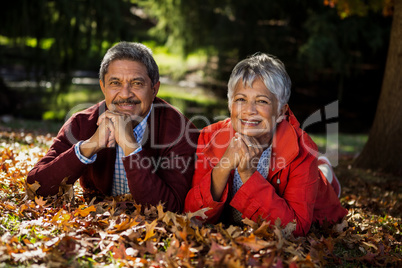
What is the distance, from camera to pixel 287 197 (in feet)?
9.96

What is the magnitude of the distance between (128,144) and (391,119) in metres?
5.44

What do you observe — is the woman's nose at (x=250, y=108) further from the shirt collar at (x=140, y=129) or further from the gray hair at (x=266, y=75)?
the shirt collar at (x=140, y=129)

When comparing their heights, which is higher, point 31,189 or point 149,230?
point 31,189

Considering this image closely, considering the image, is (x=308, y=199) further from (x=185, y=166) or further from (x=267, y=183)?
(x=185, y=166)

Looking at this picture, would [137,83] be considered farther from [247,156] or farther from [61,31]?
[61,31]

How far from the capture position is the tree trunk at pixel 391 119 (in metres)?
6.79

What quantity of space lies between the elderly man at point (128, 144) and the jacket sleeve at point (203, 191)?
0.27 feet

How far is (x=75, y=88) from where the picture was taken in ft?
59.5

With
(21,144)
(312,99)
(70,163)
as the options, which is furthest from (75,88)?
(70,163)

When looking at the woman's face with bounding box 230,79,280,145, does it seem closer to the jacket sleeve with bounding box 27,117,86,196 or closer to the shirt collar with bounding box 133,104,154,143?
the shirt collar with bounding box 133,104,154,143

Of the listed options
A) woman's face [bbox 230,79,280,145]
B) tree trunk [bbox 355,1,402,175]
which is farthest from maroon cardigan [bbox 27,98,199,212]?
tree trunk [bbox 355,1,402,175]

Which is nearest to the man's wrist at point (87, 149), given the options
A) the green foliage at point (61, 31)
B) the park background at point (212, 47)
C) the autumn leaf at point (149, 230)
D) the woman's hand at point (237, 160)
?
the autumn leaf at point (149, 230)

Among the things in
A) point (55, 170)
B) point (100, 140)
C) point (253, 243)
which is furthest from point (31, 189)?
point (253, 243)

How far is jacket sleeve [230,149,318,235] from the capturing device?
9.48ft
